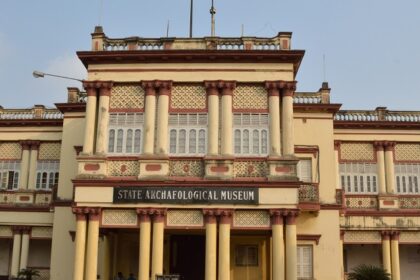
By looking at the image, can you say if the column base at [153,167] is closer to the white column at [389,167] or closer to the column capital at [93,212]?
the column capital at [93,212]

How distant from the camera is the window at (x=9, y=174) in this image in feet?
90.2

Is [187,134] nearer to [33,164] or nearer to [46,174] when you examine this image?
[46,174]

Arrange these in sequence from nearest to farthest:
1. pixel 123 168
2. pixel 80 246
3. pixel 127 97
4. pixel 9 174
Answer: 1. pixel 80 246
2. pixel 123 168
3. pixel 127 97
4. pixel 9 174

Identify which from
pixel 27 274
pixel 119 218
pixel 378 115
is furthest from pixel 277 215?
pixel 27 274

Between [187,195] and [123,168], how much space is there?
2.66m

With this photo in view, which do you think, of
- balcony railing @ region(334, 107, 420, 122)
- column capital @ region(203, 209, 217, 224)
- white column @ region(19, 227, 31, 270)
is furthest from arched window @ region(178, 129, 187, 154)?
white column @ region(19, 227, 31, 270)

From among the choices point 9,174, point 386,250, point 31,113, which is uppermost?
point 31,113

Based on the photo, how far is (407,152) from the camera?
2766 cm

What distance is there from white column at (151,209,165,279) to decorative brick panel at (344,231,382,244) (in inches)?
421

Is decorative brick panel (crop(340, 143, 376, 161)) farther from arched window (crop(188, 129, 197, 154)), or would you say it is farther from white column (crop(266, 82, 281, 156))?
arched window (crop(188, 129, 197, 154))

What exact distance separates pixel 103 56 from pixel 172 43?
8.90 ft

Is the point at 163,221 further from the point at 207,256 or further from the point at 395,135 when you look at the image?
the point at 395,135

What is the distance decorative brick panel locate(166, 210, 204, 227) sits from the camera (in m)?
19.9

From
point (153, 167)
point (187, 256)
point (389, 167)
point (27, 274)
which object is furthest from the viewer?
point (389, 167)
